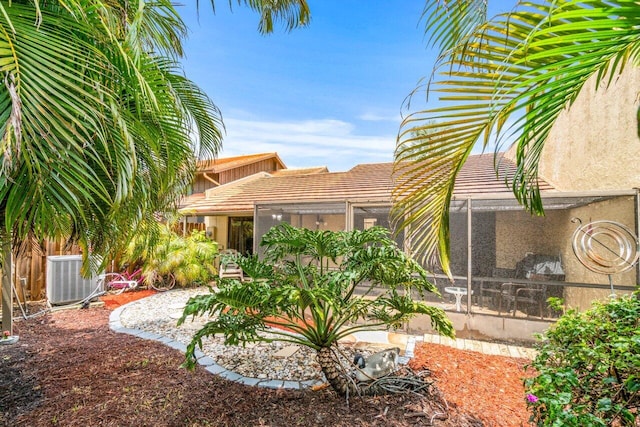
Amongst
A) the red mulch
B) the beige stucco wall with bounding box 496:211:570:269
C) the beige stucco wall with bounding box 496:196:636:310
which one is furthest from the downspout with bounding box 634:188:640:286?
the red mulch

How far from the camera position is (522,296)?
582cm

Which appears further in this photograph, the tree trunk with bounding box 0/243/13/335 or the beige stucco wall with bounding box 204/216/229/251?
the beige stucco wall with bounding box 204/216/229/251

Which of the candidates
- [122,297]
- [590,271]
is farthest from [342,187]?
[122,297]

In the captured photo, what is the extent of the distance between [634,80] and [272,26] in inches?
230

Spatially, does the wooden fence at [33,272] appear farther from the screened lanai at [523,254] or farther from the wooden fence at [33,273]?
the screened lanai at [523,254]

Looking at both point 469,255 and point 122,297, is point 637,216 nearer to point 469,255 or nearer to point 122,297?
point 469,255

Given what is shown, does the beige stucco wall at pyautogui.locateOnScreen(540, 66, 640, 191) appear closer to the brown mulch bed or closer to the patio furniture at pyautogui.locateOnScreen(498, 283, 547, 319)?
the patio furniture at pyautogui.locateOnScreen(498, 283, 547, 319)

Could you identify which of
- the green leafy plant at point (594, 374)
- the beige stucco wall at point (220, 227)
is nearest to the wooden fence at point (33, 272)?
the beige stucco wall at point (220, 227)

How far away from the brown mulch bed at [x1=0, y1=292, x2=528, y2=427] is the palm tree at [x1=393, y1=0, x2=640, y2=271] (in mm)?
1676

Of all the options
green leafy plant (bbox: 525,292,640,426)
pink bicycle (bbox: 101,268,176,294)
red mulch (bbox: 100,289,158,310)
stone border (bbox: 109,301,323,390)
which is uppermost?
green leafy plant (bbox: 525,292,640,426)

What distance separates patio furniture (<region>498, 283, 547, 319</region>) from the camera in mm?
5699

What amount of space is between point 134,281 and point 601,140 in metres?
11.9

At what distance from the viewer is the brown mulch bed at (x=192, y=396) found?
3.02 metres

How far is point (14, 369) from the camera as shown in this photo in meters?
4.34
